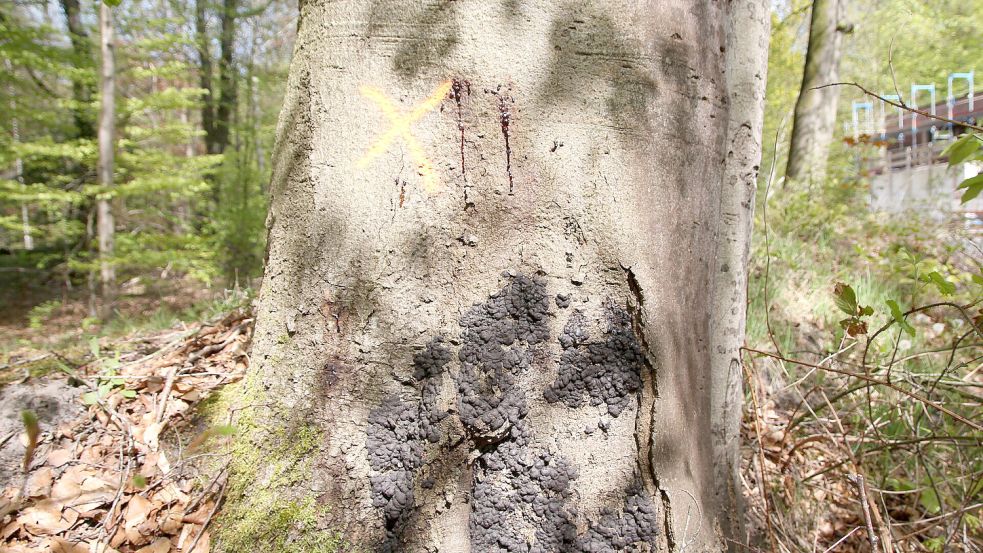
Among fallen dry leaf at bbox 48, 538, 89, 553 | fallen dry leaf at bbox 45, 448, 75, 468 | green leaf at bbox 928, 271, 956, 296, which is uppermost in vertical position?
green leaf at bbox 928, 271, 956, 296

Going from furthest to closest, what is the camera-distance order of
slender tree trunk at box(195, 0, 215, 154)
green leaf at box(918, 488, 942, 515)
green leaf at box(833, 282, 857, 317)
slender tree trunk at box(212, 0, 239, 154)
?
slender tree trunk at box(212, 0, 239, 154) < slender tree trunk at box(195, 0, 215, 154) < green leaf at box(918, 488, 942, 515) < green leaf at box(833, 282, 857, 317)

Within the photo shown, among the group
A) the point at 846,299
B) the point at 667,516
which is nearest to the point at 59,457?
the point at 667,516

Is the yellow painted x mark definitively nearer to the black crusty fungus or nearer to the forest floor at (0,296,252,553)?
the black crusty fungus

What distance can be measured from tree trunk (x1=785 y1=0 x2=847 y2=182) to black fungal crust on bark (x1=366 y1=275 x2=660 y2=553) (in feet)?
23.9

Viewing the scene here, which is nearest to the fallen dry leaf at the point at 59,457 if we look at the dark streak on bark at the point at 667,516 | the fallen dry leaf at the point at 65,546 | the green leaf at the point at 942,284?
the fallen dry leaf at the point at 65,546

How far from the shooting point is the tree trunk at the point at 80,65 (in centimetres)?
866

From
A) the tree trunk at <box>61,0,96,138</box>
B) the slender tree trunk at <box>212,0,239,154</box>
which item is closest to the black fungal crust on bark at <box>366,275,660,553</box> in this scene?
the tree trunk at <box>61,0,96,138</box>

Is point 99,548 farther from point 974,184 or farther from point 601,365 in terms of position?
point 974,184

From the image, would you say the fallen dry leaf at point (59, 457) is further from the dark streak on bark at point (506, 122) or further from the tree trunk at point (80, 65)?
the tree trunk at point (80, 65)

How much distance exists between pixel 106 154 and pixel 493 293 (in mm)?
8894

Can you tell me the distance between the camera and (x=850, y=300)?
1602 millimetres

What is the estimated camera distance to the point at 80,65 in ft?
28.6

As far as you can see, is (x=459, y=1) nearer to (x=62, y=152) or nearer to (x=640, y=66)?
(x=640, y=66)

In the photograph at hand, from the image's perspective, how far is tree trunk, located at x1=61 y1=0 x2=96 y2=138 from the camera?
28.4 feet
